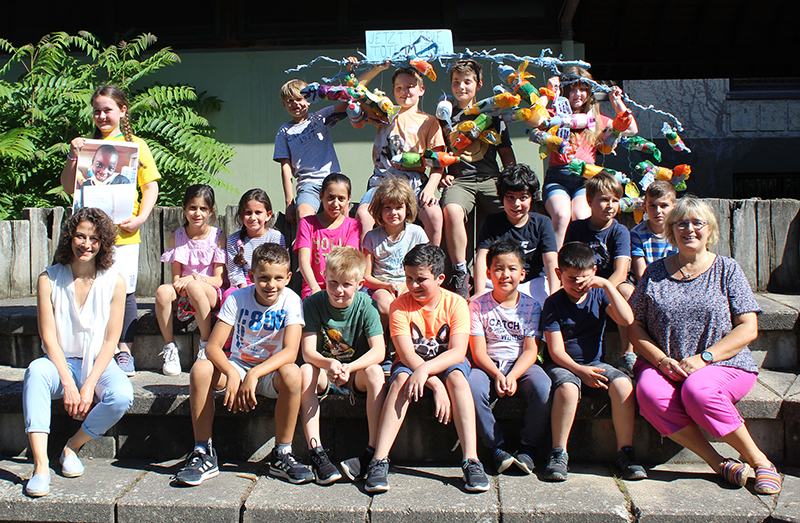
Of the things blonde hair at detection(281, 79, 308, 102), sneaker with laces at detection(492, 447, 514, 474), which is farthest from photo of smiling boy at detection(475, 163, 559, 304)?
blonde hair at detection(281, 79, 308, 102)

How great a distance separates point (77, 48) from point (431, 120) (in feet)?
15.2

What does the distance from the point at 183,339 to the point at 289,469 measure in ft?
4.19

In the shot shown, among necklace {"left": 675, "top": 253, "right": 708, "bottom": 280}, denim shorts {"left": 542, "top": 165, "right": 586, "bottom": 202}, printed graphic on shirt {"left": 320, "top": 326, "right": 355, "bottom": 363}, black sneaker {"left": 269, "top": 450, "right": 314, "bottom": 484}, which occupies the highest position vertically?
denim shorts {"left": 542, "top": 165, "right": 586, "bottom": 202}

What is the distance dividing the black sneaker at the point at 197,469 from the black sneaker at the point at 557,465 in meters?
1.57

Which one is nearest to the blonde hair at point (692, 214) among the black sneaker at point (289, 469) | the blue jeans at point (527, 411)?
the blue jeans at point (527, 411)

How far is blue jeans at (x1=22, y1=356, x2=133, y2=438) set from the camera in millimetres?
2994

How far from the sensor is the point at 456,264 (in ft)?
13.4

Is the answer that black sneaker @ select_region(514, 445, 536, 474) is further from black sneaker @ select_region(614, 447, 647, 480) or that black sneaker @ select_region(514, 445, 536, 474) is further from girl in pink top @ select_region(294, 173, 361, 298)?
girl in pink top @ select_region(294, 173, 361, 298)

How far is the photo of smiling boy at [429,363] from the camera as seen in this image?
2938mm

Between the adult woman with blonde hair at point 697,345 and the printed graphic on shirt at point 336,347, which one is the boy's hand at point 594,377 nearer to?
the adult woman with blonde hair at point 697,345

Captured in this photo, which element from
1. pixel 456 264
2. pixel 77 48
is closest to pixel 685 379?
pixel 456 264

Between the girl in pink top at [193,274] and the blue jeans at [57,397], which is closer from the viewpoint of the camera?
the blue jeans at [57,397]

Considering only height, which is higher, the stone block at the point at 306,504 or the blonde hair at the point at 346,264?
the blonde hair at the point at 346,264

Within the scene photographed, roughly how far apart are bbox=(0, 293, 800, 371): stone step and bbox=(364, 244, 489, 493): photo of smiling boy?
1.05 metres
